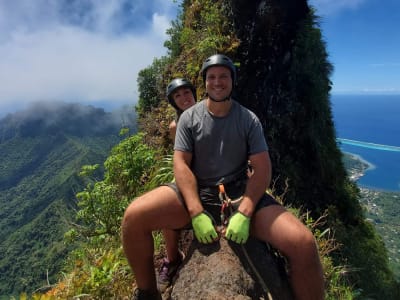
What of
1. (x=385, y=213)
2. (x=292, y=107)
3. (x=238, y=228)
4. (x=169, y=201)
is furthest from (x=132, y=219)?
(x=385, y=213)

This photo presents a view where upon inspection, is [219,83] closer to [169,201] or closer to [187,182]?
[187,182]

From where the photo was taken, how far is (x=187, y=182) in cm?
290

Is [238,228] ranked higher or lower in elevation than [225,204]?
lower

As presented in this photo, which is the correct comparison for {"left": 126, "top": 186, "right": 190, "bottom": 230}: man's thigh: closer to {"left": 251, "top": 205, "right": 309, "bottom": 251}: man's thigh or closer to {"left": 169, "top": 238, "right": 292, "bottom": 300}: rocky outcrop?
{"left": 169, "top": 238, "right": 292, "bottom": 300}: rocky outcrop

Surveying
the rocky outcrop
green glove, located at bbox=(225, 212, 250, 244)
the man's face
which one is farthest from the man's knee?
the man's face

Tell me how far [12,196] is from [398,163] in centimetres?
20904

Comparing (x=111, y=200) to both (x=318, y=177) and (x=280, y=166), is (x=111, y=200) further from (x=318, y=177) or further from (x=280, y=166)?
(x=318, y=177)

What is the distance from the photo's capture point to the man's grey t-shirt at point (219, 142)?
3.03 meters

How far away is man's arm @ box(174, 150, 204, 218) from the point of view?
278cm

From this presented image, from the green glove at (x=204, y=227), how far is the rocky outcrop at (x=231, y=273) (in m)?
0.14

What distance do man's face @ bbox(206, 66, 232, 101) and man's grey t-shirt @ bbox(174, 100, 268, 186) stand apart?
0.19 m

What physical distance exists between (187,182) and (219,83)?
3.23ft

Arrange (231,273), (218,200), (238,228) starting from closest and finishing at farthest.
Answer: (231,273) → (238,228) → (218,200)

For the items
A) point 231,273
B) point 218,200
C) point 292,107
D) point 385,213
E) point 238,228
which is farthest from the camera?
point 385,213
